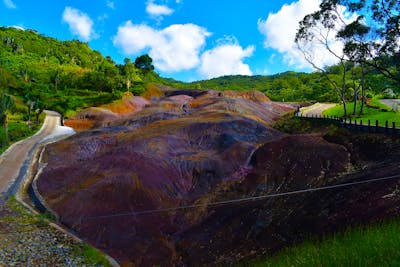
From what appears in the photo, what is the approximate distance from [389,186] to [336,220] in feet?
8.78

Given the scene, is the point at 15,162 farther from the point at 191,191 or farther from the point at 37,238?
the point at 191,191

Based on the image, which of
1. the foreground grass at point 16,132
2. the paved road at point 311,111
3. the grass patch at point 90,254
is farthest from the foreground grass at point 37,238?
the paved road at point 311,111

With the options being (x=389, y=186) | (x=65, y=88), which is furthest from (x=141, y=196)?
(x=65, y=88)

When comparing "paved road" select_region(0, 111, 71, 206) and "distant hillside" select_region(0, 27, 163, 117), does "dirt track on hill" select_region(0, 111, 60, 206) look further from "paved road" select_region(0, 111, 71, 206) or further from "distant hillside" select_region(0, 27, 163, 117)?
"distant hillside" select_region(0, 27, 163, 117)

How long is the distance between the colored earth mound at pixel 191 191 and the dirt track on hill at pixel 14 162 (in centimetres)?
220

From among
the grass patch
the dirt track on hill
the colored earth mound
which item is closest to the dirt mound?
the dirt track on hill

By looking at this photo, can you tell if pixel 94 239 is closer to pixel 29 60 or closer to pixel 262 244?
pixel 262 244

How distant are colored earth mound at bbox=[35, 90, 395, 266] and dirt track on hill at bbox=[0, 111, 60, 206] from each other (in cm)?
220

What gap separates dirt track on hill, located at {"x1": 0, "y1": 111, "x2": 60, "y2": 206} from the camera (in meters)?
25.4

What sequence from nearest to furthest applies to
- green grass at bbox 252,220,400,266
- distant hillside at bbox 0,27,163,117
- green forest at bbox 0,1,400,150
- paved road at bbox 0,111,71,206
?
green grass at bbox 252,220,400,266
paved road at bbox 0,111,71,206
green forest at bbox 0,1,400,150
distant hillside at bbox 0,27,163,117

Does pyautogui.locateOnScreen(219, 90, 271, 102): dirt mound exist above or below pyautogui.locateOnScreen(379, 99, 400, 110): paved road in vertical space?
above

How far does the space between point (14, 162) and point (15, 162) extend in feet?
0.28

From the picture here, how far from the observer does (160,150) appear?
2911cm

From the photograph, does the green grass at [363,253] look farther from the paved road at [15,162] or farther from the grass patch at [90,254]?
the paved road at [15,162]
